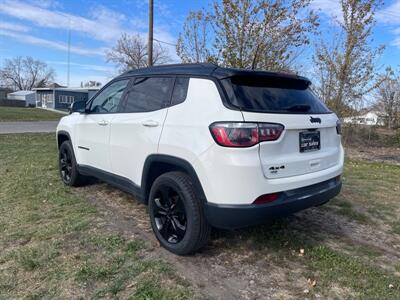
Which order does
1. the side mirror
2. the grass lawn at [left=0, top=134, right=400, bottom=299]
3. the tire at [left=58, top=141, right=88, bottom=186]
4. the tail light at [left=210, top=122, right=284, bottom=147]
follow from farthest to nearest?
the tire at [left=58, top=141, right=88, bottom=186] → the side mirror → the grass lawn at [left=0, top=134, right=400, bottom=299] → the tail light at [left=210, top=122, right=284, bottom=147]

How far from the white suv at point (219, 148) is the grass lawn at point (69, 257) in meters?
0.42

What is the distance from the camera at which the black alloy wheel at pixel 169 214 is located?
3293mm

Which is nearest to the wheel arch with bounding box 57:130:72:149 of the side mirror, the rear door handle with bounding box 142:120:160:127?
the side mirror

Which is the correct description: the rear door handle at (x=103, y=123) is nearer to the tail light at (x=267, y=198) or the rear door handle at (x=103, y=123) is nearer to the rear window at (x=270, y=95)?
the rear window at (x=270, y=95)

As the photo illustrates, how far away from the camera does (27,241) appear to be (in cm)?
367

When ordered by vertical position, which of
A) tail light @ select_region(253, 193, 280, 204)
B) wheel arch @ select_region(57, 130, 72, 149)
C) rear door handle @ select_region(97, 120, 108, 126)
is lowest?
tail light @ select_region(253, 193, 280, 204)

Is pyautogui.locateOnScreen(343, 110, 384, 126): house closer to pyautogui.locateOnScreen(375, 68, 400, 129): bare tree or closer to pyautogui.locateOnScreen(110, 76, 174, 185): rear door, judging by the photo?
pyautogui.locateOnScreen(375, 68, 400, 129): bare tree

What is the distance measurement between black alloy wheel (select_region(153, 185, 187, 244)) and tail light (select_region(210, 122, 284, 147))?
77 centimetres

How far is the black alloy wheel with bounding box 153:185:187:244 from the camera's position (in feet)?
10.8

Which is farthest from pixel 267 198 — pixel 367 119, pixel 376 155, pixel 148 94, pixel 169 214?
pixel 367 119

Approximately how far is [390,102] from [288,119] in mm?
16157

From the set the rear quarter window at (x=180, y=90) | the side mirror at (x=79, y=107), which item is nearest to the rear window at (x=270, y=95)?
the rear quarter window at (x=180, y=90)

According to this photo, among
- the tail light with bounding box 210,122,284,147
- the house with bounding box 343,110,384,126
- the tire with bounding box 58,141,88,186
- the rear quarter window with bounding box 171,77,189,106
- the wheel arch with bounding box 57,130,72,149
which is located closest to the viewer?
the tail light with bounding box 210,122,284,147

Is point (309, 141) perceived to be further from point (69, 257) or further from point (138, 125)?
point (69, 257)
